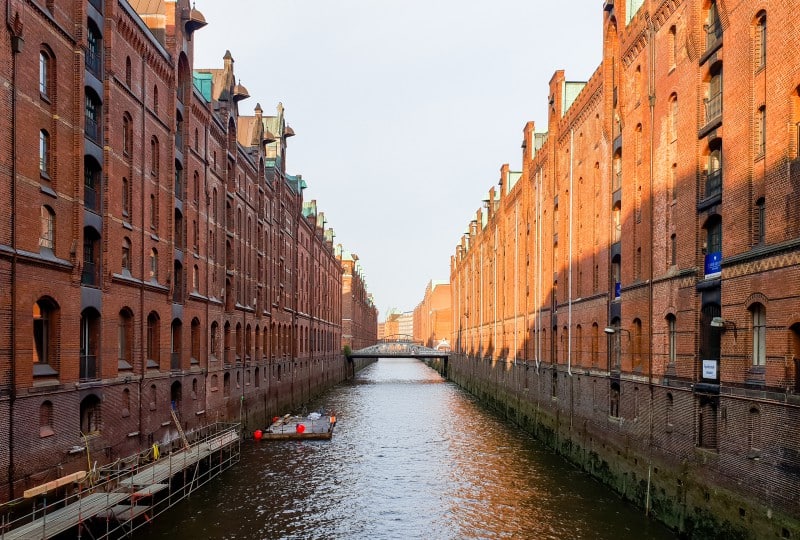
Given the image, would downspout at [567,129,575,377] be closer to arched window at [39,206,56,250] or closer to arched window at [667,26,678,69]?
arched window at [667,26,678,69]

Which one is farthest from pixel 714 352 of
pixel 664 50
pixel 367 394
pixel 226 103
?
pixel 367 394

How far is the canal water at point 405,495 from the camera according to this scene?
21.2 meters

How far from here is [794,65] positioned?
1496 cm

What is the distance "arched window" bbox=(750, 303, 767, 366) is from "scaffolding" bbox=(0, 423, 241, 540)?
17190 millimetres

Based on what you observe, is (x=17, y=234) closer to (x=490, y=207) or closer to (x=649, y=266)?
(x=649, y=266)

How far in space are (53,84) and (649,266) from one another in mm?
19962

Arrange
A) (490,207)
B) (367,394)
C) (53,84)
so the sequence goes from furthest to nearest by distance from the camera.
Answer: (367,394), (490,207), (53,84)

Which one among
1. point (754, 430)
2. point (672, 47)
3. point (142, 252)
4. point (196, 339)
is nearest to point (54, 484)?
point (142, 252)

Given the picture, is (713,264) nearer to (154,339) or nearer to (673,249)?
(673,249)

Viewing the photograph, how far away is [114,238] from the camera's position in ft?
75.9

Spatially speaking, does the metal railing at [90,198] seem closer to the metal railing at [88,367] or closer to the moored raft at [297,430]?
the metal railing at [88,367]

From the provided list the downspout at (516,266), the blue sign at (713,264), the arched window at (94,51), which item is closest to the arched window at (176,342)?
the arched window at (94,51)

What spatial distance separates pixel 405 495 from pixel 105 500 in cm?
1186

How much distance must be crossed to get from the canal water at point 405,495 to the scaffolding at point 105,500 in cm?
73
